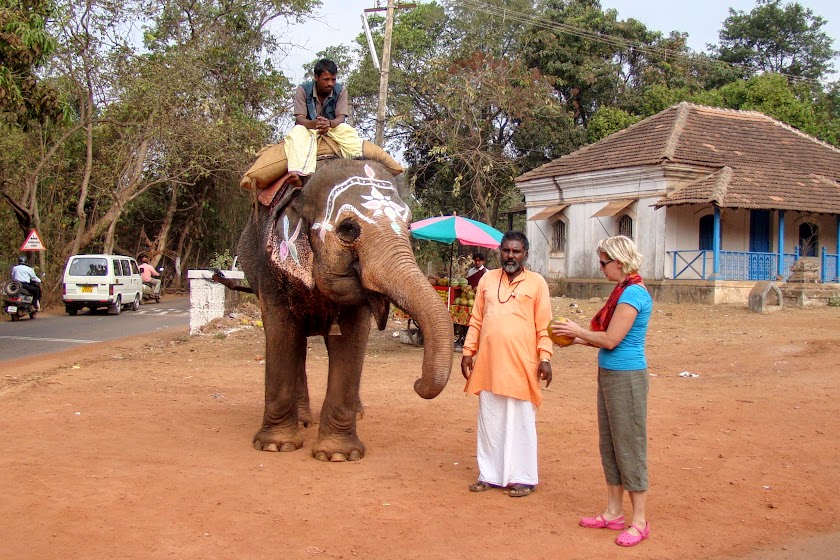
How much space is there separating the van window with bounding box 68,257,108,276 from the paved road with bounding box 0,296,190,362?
120 cm

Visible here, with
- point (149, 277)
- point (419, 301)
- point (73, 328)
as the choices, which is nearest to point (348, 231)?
point (419, 301)

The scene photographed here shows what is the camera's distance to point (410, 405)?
9328mm

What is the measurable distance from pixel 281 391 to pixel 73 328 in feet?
47.9

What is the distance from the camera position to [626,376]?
500 cm

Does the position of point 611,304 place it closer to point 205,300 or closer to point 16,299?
point 205,300

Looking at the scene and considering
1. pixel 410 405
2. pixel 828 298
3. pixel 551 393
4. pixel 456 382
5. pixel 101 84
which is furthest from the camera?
pixel 101 84

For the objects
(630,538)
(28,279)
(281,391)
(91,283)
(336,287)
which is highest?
(336,287)

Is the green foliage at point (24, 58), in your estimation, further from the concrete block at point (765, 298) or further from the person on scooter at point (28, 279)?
the concrete block at point (765, 298)

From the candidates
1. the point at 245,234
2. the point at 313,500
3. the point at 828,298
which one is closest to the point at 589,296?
the point at 828,298

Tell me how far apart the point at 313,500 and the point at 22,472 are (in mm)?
2110

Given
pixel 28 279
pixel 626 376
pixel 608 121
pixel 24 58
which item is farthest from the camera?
pixel 608 121

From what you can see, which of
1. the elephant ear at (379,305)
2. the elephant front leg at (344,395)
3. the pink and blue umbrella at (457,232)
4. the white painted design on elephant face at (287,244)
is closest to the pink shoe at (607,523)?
the elephant ear at (379,305)

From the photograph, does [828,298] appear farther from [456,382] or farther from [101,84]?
[101,84]

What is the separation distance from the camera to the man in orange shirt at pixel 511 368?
570 cm
